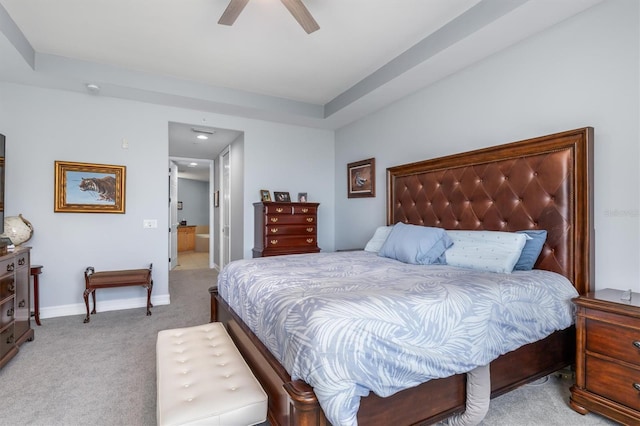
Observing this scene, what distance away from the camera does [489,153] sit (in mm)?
2826

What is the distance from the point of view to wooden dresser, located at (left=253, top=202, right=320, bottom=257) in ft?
14.5

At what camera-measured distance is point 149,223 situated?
13.9 feet

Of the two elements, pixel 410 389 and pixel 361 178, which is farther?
pixel 361 178

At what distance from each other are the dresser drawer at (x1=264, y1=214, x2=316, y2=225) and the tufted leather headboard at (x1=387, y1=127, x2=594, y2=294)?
1711 mm

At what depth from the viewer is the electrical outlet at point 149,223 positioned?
Answer: 4219mm

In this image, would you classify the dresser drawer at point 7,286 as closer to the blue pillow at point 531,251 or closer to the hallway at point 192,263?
the blue pillow at point 531,251

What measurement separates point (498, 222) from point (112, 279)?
160 inches

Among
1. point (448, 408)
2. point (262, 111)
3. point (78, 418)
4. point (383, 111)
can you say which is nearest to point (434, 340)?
point (448, 408)

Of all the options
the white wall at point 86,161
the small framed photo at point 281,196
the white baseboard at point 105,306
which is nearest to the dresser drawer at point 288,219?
the small framed photo at point 281,196

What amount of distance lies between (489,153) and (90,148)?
4.50 metres

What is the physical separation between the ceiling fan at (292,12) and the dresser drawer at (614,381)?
2.88 meters

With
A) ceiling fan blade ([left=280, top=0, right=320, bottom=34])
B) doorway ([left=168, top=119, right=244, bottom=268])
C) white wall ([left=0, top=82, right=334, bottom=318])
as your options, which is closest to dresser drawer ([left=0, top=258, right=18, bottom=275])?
white wall ([left=0, top=82, right=334, bottom=318])

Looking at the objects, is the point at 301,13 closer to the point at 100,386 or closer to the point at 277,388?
the point at 277,388

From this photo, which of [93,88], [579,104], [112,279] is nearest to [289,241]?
[112,279]
